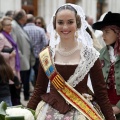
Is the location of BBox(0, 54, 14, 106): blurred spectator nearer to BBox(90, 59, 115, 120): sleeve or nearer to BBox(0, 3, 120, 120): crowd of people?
BBox(0, 3, 120, 120): crowd of people

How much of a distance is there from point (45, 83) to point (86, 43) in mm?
415

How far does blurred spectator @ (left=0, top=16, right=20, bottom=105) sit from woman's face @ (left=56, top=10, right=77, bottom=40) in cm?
275

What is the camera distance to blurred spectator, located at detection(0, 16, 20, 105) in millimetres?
5277

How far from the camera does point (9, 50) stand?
17.4 feet

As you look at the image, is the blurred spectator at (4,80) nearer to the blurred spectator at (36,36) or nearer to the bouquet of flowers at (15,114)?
the bouquet of flowers at (15,114)

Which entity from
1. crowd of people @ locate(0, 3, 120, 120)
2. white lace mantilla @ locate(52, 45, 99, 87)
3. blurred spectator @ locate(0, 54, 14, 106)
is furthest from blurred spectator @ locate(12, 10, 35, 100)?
white lace mantilla @ locate(52, 45, 99, 87)

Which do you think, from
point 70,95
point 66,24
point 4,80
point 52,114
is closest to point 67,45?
point 66,24

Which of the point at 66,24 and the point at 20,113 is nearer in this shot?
the point at 20,113

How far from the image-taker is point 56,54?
8.56ft

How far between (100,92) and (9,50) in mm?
2999

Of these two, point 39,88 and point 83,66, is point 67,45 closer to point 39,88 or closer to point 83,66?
point 83,66

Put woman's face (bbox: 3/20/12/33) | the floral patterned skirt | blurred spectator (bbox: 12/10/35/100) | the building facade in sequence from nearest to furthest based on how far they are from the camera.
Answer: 1. the floral patterned skirt
2. woman's face (bbox: 3/20/12/33)
3. blurred spectator (bbox: 12/10/35/100)
4. the building facade

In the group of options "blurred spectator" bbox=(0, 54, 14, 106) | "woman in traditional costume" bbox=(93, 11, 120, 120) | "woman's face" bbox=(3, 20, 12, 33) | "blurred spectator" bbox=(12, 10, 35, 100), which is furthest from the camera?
"blurred spectator" bbox=(12, 10, 35, 100)

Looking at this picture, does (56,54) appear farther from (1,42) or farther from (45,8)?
(45,8)
